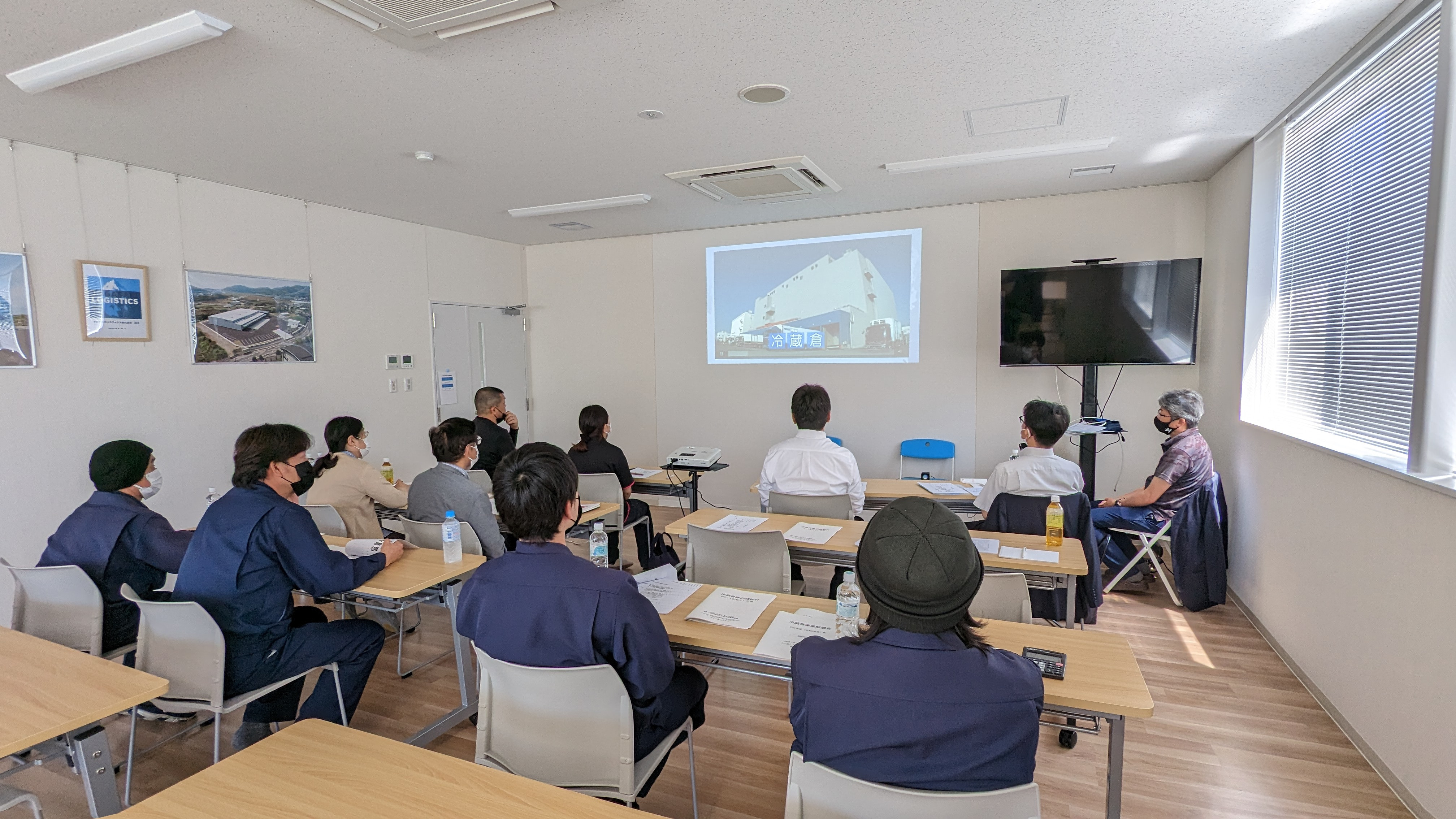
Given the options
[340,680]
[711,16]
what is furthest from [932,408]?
[340,680]

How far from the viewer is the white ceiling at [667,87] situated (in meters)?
2.46

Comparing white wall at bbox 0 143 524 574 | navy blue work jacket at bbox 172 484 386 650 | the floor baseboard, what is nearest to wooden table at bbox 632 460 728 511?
navy blue work jacket at bbox 172 484 386 650

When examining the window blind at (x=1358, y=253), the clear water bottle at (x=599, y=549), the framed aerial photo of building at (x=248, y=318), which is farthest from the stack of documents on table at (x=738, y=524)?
the framed aerial photo of building at (x=248, y=318)

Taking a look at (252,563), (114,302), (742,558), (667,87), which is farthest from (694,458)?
(114,302)

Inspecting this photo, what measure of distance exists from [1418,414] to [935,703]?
7.74ft

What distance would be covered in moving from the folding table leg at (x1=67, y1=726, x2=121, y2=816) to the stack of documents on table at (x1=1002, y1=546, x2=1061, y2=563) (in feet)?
9.60

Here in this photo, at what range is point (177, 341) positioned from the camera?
4359 millimetres

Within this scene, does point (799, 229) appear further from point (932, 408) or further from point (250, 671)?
point (250, 671)

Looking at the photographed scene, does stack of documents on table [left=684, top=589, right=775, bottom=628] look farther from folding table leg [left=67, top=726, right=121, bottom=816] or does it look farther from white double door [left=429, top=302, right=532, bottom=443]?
white double door [left=429, top=302, right=532, bottom=443]

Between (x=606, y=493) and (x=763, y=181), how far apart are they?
2449 mm

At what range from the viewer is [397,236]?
19.1 ft

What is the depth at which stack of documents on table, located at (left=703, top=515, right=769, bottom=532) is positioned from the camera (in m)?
3.06

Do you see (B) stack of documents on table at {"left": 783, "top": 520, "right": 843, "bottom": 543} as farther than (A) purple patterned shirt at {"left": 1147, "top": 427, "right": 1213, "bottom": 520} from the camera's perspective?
No

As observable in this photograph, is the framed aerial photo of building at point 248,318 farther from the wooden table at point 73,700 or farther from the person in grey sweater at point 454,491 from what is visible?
the wooden table at point 73,700
